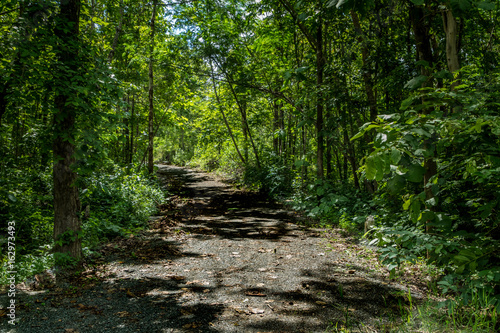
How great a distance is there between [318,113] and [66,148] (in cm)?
683

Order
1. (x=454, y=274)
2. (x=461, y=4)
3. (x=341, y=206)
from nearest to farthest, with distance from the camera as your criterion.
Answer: (x=461, y=4) → (x=454, y=274) → (x=341, y=206)

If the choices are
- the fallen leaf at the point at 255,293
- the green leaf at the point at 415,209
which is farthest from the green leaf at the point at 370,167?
the fallen leaf at the point at 255,293

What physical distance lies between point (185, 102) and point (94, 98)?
1011 centimetres

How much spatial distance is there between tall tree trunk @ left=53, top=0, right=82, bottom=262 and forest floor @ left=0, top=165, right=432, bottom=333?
2.04 feet

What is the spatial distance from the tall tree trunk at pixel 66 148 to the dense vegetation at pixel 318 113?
2cm

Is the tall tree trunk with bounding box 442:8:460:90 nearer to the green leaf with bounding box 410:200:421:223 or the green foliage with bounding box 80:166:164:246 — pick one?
the green leaf with bounding box 410:200:421:223

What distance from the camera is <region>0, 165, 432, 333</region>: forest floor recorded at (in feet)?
9.43

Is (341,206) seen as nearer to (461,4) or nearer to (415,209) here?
(415,209)

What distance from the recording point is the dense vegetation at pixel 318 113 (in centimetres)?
234

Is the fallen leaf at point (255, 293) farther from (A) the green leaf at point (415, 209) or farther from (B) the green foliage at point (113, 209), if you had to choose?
(B) the green foliage at point (113, 209)

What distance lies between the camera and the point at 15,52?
3508 mm

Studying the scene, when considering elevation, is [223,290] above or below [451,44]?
below

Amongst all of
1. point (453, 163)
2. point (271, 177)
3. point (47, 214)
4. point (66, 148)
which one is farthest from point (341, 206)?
point (47, 214)

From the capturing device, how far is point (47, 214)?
6273 millimetres
